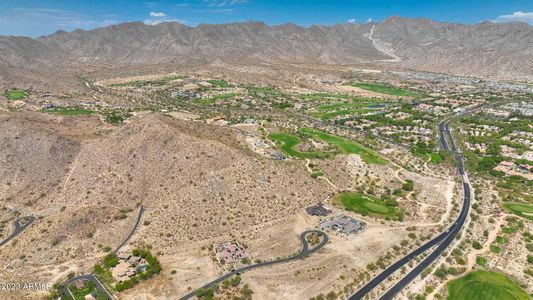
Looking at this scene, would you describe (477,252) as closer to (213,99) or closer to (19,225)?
(19,225)

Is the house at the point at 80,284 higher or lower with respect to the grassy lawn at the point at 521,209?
lower

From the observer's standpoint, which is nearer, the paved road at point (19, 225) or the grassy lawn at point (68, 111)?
the paved road at point (19, 225)

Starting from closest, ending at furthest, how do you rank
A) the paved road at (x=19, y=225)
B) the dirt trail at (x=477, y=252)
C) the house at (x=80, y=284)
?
the house at (x=80, y=284) < the dirt trail at (x=477, y=252) < the paved road at (x=19, y=225)

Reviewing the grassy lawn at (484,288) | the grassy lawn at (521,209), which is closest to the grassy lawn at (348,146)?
the grassy lawn at (521,209)

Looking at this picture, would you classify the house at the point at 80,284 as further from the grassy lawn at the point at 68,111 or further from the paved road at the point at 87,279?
the grassy lawn at the point at 68,111

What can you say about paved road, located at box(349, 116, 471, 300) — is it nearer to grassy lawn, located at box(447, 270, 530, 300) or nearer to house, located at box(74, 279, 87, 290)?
grassy lawn, located at box(447, 270, 530, 300)

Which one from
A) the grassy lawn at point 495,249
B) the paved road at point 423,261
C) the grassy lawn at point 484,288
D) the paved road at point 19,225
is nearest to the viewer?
the grassy lawn at point 484,288

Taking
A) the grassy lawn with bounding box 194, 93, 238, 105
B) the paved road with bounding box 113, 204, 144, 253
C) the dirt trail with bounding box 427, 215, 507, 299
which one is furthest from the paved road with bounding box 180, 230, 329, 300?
the grassy lawn with bounding box 194, 93, 238, 105
